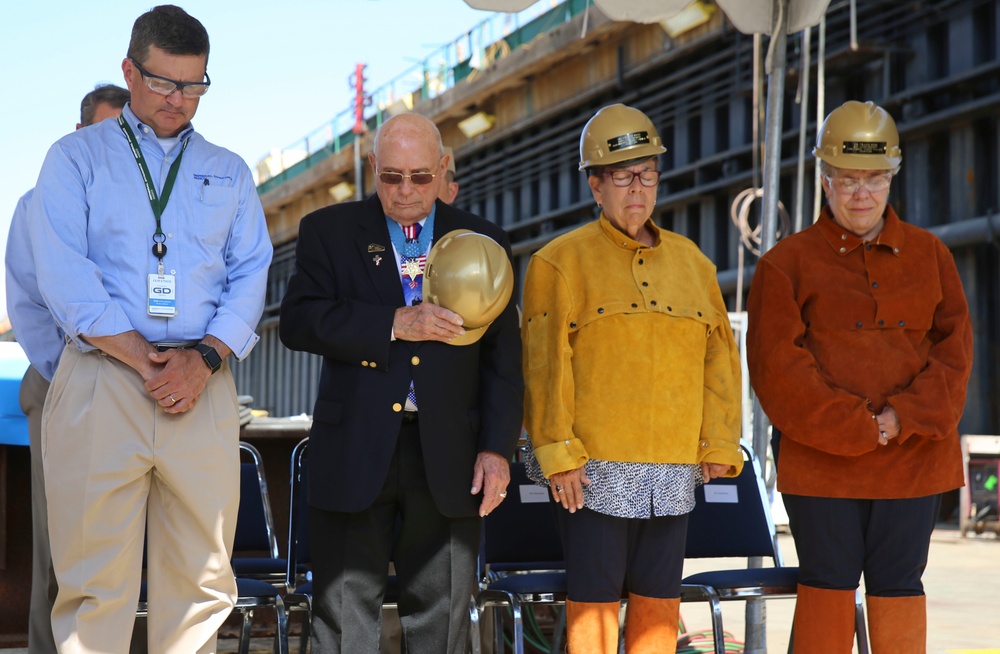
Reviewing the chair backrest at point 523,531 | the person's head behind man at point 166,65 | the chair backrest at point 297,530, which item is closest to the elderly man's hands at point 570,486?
the chair backrest at point 523,531

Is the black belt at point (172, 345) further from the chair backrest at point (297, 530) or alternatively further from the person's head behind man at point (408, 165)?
the chair backrest at point (297, 530)

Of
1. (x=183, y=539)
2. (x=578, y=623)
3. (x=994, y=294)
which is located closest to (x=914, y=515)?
(x=578, y=623)

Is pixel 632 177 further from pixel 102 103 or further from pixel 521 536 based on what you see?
pixel 102 103

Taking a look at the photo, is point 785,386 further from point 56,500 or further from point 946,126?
point 946,126

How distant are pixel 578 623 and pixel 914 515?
105 cm

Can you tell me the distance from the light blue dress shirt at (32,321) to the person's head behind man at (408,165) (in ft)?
3.26

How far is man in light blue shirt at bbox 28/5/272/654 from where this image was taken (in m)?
2.87

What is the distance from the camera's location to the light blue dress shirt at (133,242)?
9.34ft

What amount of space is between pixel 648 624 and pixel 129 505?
4.73 feet

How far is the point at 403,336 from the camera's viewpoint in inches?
123

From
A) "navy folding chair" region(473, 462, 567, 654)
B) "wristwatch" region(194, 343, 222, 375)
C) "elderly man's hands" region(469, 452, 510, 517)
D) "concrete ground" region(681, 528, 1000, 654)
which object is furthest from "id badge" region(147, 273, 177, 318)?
"concrete ground" region(681, 528, 1000, 654)

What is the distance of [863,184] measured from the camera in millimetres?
3656

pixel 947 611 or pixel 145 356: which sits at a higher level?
pixel 145 356

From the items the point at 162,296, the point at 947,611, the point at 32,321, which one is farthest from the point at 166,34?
the point at 947,611
